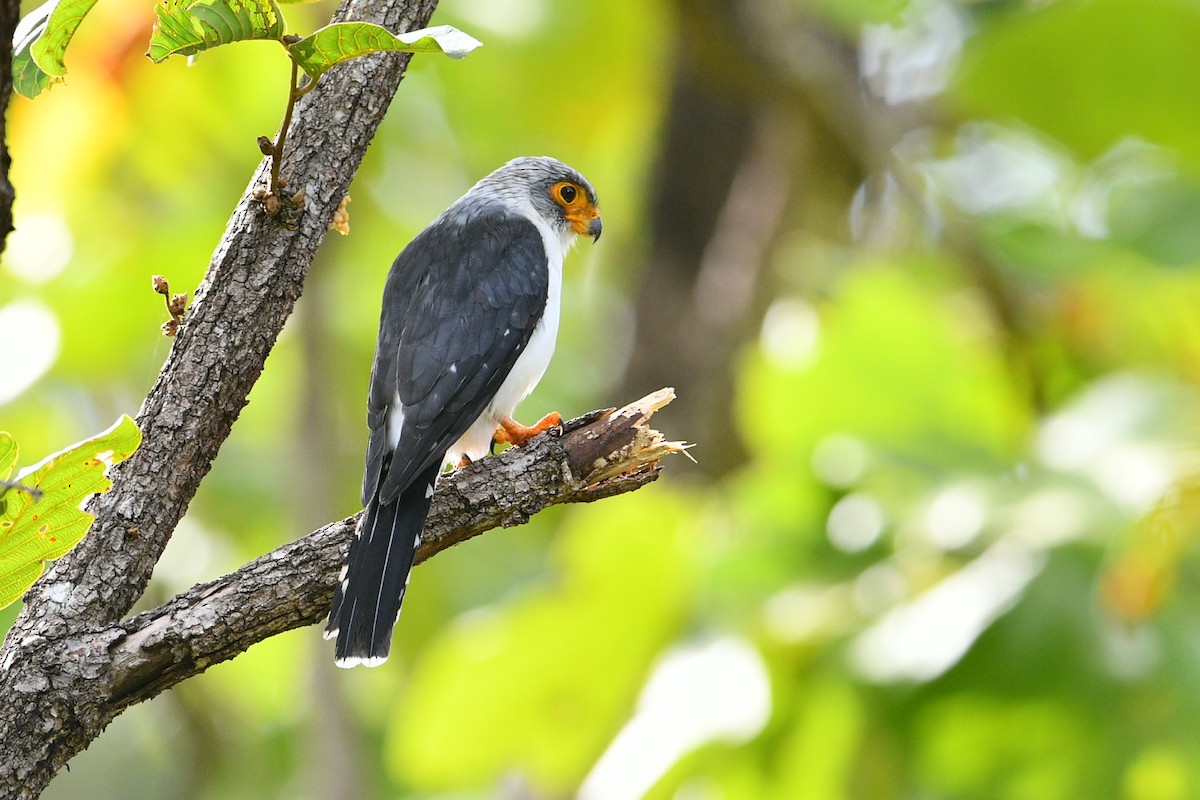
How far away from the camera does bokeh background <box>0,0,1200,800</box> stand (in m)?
5.16

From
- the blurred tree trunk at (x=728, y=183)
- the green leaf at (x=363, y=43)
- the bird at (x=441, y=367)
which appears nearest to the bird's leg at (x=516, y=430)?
the bird at (x=441, y=367)

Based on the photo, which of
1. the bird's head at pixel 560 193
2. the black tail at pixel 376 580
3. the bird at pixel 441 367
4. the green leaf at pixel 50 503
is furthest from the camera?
the bird's head at pixel 560 193

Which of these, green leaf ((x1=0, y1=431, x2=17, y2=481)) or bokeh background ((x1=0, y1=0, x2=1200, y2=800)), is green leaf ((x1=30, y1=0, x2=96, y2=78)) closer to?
green leaf ((x1=0, y1=431, x2=17, y2=481))

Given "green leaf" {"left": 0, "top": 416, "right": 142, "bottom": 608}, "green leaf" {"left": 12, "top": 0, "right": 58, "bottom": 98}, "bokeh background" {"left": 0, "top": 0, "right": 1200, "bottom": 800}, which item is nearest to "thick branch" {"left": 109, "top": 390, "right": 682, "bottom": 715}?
"green leaf" {"left": 0, "top": 416, "right": 142, "bottom": 608}

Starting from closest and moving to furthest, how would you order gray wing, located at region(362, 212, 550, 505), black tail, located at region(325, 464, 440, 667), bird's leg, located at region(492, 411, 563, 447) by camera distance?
black tail, located at region(325, 464, 440, 667) < gray wing, located at region(362, 212, 550, 505) < bird's leg, located at region(492, 411, 563, 447)

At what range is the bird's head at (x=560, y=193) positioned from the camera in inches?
189

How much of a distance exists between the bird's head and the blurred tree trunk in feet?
6.06

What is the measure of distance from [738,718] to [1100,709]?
1461 mm

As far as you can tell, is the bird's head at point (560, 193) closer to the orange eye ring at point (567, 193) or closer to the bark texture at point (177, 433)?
the orange eye ring at point (567, 193)

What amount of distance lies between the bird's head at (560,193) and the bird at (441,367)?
167 mm

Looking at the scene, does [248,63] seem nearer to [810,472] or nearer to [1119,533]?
[810,472]

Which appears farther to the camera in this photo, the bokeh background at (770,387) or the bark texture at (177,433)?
the bokeh background at (770,387)

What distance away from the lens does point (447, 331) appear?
146 inches

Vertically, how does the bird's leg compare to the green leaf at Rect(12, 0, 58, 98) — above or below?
below
